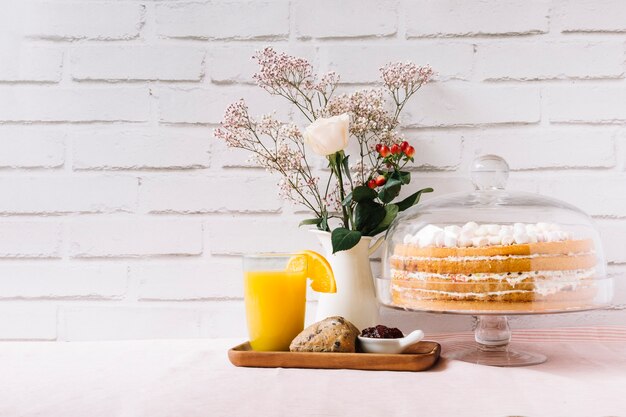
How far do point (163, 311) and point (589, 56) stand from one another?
1118 millimetres

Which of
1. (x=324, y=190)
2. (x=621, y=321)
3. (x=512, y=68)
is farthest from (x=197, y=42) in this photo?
(x=621, y=321)

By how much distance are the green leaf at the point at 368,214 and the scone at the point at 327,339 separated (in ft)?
0.76

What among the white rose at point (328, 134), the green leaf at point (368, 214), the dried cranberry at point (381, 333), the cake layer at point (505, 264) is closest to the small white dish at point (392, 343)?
the dried cranberry at point (381, 333)

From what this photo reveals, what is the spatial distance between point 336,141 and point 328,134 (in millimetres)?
20

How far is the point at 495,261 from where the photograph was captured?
111cm

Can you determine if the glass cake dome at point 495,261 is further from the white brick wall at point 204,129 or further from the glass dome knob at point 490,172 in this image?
the white brick wall at point 204,129

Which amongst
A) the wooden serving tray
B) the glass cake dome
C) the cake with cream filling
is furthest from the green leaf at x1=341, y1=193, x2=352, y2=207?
the wooden serving tray

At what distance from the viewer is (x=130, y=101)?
1.58m

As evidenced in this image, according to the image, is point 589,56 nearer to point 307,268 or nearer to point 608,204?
point 608,204

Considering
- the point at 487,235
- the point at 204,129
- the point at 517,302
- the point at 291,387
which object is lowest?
the point at 291,387

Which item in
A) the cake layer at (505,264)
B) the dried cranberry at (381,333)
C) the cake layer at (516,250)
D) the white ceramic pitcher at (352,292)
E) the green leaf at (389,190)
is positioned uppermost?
the green leaf at (389,190)

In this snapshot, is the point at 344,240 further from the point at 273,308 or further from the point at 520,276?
the point at 520,276

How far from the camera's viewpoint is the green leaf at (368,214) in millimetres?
1363

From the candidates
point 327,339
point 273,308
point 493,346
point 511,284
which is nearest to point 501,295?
point 511,284
